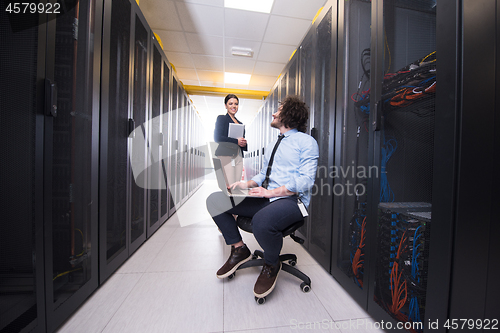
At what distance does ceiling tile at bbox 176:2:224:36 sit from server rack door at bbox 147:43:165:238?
0.88 metres

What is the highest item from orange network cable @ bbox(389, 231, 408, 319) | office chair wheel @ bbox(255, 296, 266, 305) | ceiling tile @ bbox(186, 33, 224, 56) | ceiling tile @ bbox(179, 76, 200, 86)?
ceiling tile @ bbox(179, 76, 200, 86)

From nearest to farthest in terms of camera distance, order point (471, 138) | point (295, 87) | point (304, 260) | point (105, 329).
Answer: point (471, 138) → point (105, 329) → point (304, 260) → point (295, 87)

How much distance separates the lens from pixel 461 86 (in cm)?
66

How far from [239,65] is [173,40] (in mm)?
1321

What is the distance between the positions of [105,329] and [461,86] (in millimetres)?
1713

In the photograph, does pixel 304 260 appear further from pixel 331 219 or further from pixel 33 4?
pixel 33 4

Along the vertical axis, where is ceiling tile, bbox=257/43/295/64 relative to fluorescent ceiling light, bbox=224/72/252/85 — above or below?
below

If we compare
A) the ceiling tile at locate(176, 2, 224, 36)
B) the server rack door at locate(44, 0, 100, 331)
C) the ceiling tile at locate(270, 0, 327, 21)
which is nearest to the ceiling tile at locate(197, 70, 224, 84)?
the ceiling tile at locate(176, 2, 224, 36)

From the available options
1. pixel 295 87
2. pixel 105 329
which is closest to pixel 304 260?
pixel 105 329

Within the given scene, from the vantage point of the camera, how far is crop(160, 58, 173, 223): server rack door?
256 centimetres

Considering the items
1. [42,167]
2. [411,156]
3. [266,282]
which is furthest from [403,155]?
[42,167]

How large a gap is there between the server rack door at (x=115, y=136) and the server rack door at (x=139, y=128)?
112mm

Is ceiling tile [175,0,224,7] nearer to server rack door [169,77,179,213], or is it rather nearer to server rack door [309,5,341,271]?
server rack door [169,77,179,213]

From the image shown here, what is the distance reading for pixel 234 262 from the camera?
137 cm
